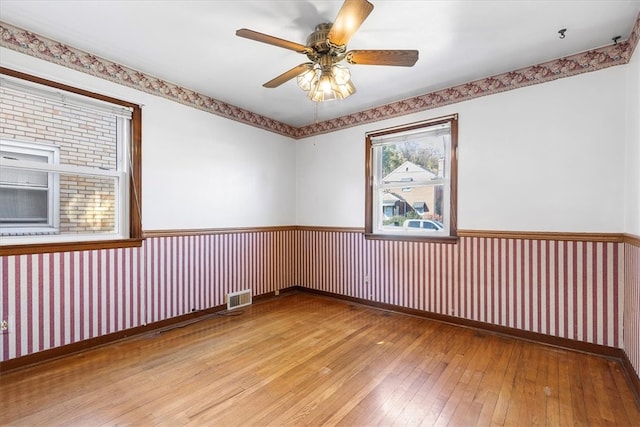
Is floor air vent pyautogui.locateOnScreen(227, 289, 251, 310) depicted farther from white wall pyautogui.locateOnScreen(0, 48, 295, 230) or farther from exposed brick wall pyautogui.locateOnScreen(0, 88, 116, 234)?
exposed brick wall pyautogui.locateOnScreen(0, 88, 116, 234)

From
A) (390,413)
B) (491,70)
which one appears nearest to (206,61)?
(491,70)

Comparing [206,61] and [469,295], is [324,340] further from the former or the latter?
[206,61]

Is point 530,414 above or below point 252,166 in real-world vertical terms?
below

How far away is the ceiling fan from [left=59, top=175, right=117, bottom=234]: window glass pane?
6.16 feet

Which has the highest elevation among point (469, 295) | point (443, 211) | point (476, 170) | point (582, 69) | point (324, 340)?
point (582, 69)

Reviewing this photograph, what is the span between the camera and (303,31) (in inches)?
86.5

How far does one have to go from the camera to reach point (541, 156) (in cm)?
269

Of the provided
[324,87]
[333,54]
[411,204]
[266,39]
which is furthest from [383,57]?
[411,204]

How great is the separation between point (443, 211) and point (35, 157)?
3847 millimetres

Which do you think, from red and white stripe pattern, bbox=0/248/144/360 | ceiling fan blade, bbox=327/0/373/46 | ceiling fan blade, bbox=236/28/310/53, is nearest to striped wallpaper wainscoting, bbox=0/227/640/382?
red and white stripe pattern, bbox=0/248/144/360

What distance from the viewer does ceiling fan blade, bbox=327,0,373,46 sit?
5.08 ft

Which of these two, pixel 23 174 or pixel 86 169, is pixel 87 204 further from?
pixel 23 174

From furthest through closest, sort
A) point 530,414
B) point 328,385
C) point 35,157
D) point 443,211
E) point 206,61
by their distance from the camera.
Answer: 1. point 443,211
2. point 206,61
3. point 35,157
4. point 328,385
5. point 530,414

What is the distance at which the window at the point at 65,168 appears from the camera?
2.27m
